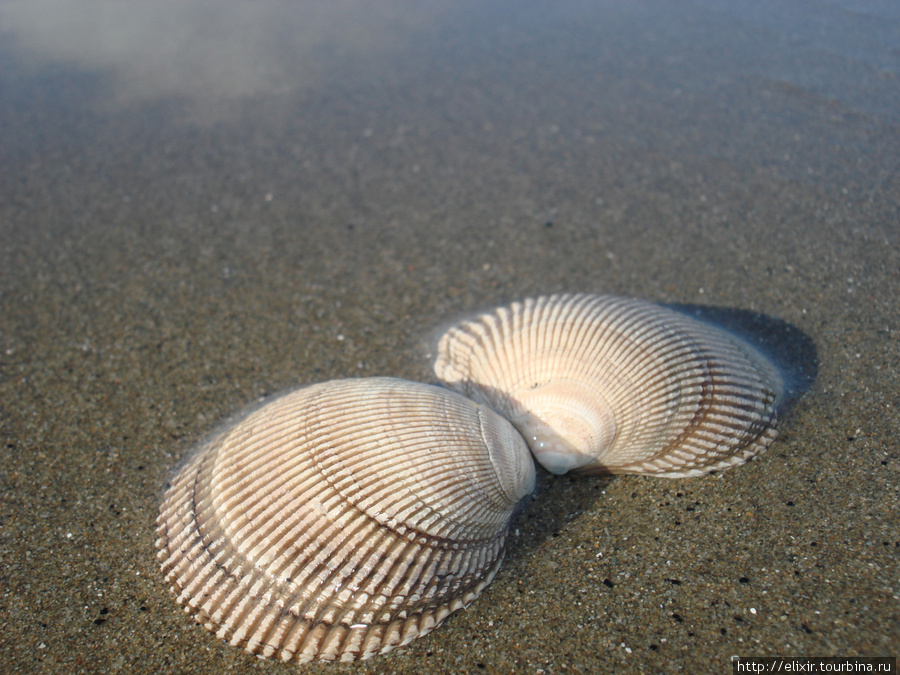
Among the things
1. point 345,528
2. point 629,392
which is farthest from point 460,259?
point 345,528

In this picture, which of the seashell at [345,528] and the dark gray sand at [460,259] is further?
the dark gray sand at [460,259]

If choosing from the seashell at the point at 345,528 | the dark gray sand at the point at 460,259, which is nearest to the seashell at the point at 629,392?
the dark gray sand at the point at 460,259

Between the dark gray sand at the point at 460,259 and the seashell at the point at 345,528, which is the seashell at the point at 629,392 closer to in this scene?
the dark gray sand at the point at 460,259

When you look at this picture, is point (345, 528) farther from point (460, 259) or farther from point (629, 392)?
point (460, 259)

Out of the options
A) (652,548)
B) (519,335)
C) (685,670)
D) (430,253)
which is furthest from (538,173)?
(685,670)

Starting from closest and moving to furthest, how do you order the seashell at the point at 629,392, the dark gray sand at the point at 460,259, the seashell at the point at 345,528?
the seashell at the point at 345,528 → the dark gray sand at the point at 460,259 → the seashell at the point at 629,392

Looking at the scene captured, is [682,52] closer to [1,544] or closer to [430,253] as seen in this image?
[430,253]

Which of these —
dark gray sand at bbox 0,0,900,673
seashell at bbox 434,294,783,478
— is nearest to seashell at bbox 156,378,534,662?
dark gray sand at bbox 0,0,900,673
